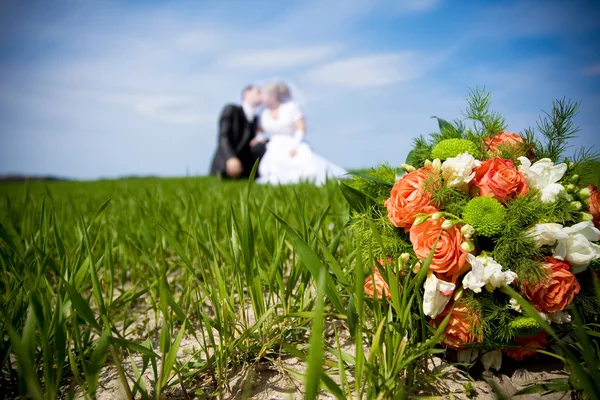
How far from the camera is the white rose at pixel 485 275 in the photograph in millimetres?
951

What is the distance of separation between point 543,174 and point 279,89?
8.37 meters

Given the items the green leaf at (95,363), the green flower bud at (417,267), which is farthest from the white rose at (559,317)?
the green leaf at (95,363)

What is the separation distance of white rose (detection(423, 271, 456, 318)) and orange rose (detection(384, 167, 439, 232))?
0.57ft

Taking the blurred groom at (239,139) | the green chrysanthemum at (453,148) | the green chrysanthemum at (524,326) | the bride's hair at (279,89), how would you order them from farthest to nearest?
1. the bride's hair at (279,89)
2. the blurred groom at (239,139)
3. the green chrysanthemum at (453,148)
4. the green chrysanthemum at (524,326)

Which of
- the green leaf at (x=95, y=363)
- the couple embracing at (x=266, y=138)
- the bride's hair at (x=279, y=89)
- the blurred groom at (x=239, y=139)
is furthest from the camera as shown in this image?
the bride's hair at (x=279, y=89)

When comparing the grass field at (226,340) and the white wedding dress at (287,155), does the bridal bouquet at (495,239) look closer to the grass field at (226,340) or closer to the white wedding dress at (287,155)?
the grass field at (226,340)

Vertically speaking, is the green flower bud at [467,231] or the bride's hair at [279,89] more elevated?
the bride's hair at [279,89]

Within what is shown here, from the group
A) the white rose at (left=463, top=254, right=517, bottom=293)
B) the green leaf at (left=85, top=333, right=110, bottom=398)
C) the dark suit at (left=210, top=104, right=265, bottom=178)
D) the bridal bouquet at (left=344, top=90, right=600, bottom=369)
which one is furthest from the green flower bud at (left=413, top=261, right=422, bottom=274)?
the dark suit at (left=210, top=104, right=265, bottom=178)

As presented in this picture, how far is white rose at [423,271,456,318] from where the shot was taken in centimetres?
98

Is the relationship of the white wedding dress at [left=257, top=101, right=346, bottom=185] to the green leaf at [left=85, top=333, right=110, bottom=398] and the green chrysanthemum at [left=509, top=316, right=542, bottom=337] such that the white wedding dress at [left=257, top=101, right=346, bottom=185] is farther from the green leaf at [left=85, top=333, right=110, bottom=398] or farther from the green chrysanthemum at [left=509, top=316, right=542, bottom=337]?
the green leaf at [left=85, top=333, right=110, bottom=398]

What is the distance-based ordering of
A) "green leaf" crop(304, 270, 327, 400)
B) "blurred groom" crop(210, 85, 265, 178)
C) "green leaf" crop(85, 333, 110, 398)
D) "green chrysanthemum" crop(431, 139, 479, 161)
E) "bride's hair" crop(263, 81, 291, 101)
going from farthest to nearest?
1. "bride's hair" crop(263, 81, 291, 101)
2. "blurred groom" crop(210, 85, 265, 178)
3. "green chrysanthemum" crop(431, 139, 479, 161)
4. "green leaf" crop(85, 333, 110, 398)
5. "green leaf" crop(304, 270, 327, 400)

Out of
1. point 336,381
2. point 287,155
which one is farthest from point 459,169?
point 287,155

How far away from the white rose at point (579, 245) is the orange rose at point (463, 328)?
0.29 m

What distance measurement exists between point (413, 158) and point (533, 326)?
2.11 feet
